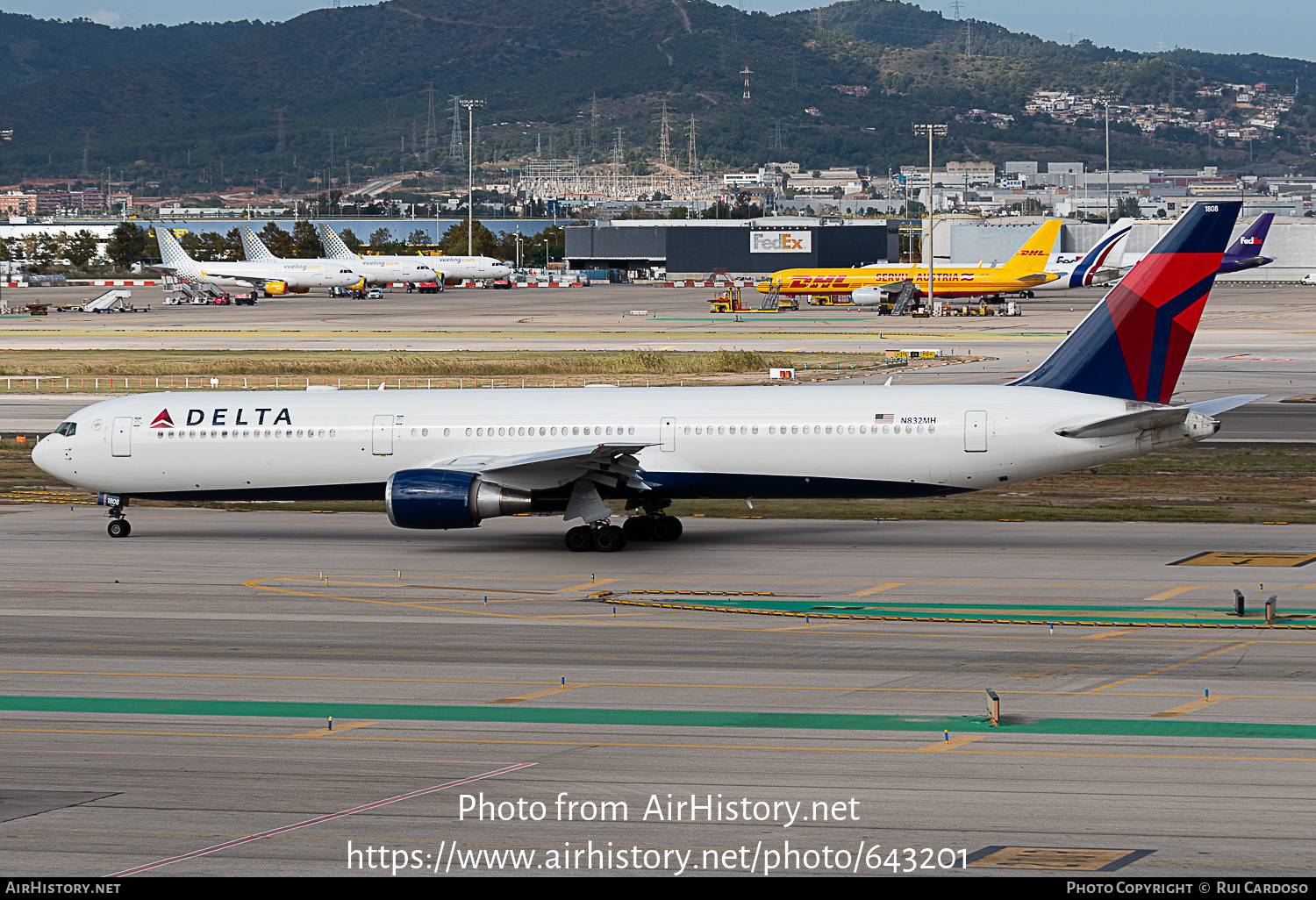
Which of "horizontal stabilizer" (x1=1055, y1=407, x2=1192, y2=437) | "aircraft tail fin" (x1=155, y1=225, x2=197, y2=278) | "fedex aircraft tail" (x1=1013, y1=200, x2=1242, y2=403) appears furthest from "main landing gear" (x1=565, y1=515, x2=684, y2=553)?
"aircraft tail fin" (x1=155, y1=225, x2=197, y2=278)

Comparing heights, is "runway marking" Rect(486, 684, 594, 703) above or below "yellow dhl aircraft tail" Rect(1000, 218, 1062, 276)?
below

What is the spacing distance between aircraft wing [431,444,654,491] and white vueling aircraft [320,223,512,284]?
15058 cm

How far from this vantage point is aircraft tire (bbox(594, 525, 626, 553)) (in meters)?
35.6

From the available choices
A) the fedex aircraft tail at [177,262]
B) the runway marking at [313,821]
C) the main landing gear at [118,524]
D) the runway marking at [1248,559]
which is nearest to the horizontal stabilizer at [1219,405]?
the runway marking at [1248,559]

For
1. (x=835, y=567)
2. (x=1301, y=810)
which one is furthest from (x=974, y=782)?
(x=835, y=567)

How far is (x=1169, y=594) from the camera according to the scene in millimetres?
29719

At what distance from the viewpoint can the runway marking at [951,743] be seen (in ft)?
64.3

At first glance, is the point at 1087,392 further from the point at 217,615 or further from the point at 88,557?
the point at 88,557

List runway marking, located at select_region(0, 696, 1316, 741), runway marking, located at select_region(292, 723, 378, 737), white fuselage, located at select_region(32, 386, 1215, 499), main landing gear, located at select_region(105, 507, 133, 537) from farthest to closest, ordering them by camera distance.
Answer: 1. main landing gear, located at select_region(105, 507, 133, 537)
2. white fuselage, located at select_region(32, 386, 1215, 499)
3. runway marking, located at select_region(292, 723, 378, 737)
4. runway marking, located at select_region(0, 696, 1316, 741)

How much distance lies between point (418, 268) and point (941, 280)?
7536 centimetres

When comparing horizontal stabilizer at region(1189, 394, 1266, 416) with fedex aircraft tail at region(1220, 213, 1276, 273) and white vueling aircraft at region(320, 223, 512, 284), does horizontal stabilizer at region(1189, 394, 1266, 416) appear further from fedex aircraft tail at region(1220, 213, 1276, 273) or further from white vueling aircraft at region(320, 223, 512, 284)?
white vueling aircraft at region(320, 223, 512, 284)

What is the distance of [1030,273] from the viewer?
Result: 140625 mm

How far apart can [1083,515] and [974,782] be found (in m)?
23.9

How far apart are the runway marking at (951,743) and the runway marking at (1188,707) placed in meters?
2.96
